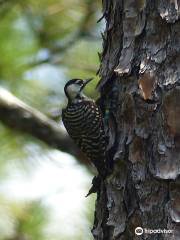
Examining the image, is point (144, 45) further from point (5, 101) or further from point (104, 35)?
point (5, 101)

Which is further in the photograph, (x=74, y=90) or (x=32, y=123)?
(x=32, y=123)

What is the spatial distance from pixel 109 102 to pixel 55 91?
1.68m

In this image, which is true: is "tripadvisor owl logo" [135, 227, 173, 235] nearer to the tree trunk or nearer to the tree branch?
the tree trunk

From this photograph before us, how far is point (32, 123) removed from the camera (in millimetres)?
3875

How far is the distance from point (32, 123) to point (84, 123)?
601 mm

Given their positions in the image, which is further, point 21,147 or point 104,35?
point 21,147

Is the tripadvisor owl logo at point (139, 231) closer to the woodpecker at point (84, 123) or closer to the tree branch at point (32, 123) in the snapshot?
the woodpecker at point (84, 123)

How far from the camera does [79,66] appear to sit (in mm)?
4426

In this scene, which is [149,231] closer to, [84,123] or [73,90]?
[84,123]

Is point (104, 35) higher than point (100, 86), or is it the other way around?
point (104, 35)

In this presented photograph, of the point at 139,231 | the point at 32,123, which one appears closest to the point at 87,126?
the point at 32,123

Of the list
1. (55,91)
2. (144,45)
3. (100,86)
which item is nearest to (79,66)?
(55,91)

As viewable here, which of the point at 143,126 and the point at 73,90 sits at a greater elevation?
the point at 73,90

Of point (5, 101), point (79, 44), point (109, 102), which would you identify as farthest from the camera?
point (79, 44)
